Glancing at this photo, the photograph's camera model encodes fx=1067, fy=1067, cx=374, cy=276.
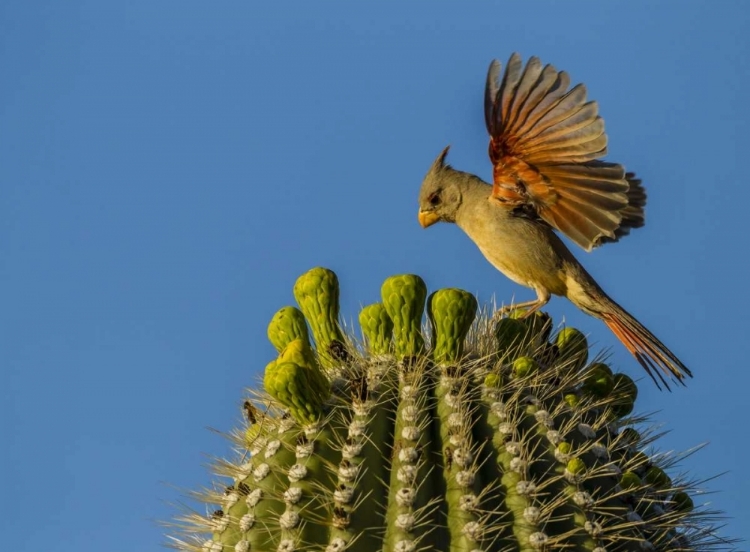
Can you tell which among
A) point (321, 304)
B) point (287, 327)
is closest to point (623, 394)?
point (321, 304)

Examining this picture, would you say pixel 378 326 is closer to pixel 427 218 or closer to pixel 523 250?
pixel 523 250

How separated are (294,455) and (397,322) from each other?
1.98 feet

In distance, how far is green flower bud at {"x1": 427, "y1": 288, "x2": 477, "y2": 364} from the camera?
12.1 ft

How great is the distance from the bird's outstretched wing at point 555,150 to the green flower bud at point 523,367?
2.32 m

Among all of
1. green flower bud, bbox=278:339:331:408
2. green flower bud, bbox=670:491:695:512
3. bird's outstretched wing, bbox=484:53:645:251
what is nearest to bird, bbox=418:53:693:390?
bird's outstretched wing, bbox=484:53:645:251

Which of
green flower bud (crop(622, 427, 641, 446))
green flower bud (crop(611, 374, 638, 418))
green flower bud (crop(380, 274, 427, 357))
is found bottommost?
green flower bud (crop(622, 427, 641, 446))

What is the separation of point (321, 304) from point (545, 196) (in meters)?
2.67

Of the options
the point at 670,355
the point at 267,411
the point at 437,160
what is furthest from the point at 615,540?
the point at 437,160

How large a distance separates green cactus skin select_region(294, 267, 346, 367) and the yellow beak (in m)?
3.10

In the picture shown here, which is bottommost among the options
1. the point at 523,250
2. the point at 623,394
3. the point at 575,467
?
the point at 575,467

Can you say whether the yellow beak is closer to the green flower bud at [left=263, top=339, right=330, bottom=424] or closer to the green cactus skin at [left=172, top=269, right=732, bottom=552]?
the green cactus skin at [left=172, top=269, right=732, bottom=552]

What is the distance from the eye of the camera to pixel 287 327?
3.97 m

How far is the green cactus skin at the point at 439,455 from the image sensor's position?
124 inches

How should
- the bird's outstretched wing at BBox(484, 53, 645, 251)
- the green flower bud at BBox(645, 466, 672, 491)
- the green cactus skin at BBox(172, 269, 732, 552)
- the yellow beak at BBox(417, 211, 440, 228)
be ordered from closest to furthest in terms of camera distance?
the green cactus skin at BBox(172, 269, 732, 552) < the green flower bud at BBox(645, 466, 672, 491) < the bird's outstretched wing at BBox(484, 53, 645, 251) < the yellow beak at BBox(417, 211, 440, 228)
